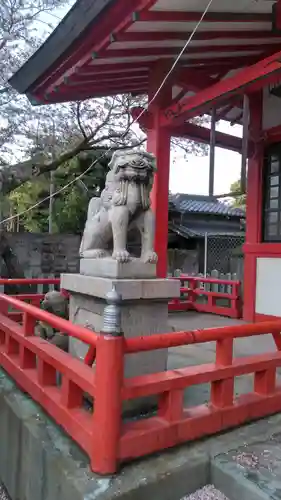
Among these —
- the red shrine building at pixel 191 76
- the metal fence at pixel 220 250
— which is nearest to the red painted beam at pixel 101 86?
the red shrine building at pixel 191 76

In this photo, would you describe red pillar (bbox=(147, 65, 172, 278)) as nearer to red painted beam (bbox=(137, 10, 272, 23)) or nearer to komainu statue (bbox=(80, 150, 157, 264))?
red painted beam (bbox=(137, 10, 272, 23))

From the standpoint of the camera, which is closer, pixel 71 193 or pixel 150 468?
pixel 150 468

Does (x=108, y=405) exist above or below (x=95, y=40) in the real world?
below

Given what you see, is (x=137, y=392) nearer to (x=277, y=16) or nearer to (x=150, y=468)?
(x=150, y=468)

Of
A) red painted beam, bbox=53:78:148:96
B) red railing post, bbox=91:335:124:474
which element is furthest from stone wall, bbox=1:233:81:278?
red railing post, bbox=91:335:124:474

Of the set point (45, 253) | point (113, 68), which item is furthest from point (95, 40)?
point (45, 253)

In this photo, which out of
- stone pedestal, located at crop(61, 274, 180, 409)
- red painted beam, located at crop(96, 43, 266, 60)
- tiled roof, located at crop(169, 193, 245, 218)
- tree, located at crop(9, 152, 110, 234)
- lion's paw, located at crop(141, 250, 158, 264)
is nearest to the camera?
stone pedestal, located at crop(61, 274, 180, 409)

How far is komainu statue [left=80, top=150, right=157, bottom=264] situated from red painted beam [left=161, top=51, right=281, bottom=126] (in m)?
1.61

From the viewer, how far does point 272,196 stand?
582cm

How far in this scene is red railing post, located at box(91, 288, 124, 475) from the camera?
182 cm

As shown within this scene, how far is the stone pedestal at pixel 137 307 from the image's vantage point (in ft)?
8.21

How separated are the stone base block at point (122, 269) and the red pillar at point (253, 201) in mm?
3637

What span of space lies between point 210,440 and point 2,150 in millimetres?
10455

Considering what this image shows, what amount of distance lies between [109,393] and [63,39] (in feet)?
12.3
